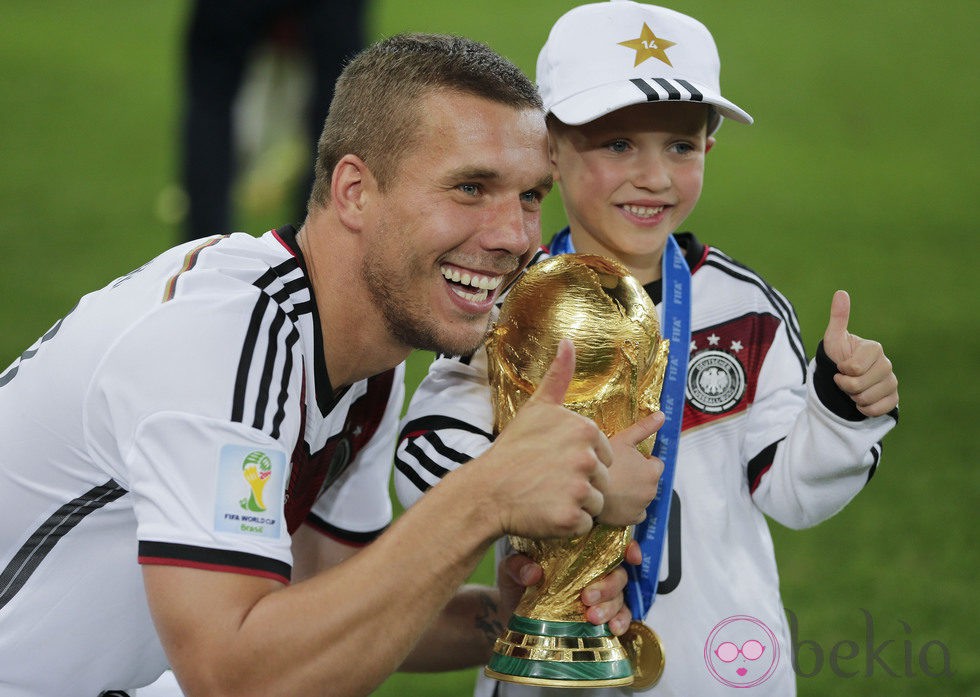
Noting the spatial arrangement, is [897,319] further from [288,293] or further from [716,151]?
[288,293]

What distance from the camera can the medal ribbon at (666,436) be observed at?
7.59 feet

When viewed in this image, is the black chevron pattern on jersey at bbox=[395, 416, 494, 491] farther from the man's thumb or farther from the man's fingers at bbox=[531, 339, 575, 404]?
the man's thumb

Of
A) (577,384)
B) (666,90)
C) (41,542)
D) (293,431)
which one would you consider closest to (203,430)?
(293,431)

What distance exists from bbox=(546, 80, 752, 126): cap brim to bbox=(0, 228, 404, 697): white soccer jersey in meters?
0.53

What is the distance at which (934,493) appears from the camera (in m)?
4.85

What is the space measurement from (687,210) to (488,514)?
80cm

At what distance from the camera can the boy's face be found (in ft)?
7.79

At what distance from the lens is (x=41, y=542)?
7.22 ft

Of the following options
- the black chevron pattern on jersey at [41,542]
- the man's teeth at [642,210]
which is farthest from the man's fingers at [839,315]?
→ the black chevron pattern on jersey at [41,542]

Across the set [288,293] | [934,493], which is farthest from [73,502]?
[934,493]

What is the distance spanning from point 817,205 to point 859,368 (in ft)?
22.9

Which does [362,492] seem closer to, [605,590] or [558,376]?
[605,590]

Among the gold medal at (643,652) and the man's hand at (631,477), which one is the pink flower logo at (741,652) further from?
the man's hand at (631,477)

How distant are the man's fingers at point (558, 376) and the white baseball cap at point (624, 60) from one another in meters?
0.52
